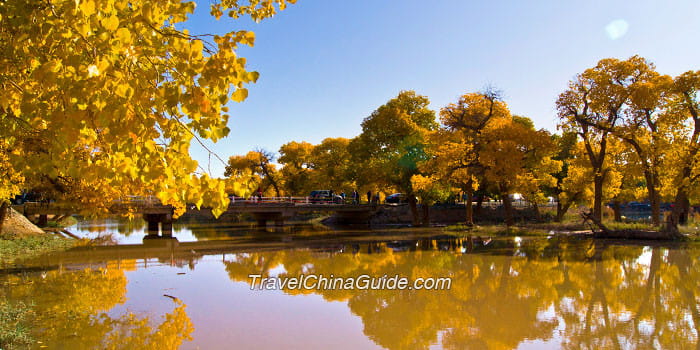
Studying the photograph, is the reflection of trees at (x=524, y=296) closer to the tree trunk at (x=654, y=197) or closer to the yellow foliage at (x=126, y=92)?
the yellow foliage at (x=126, y=92)

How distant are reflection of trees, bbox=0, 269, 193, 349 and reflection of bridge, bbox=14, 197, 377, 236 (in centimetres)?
1363

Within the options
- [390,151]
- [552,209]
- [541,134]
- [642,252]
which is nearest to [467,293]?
[642,252]

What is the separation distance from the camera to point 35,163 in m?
3.46

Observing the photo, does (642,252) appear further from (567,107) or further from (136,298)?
(136,298)

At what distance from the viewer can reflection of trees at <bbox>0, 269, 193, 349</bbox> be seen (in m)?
7.71

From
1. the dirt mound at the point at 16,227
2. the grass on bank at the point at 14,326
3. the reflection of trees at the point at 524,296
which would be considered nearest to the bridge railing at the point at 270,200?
the dirt mound at the point at 16,227

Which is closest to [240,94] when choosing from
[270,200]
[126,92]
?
[126,92]

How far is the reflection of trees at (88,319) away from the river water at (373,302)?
31 millimetres

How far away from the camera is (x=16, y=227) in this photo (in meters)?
26.1

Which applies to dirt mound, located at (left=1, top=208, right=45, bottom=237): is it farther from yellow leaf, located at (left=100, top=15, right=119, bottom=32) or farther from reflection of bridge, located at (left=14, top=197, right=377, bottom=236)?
yellow leaf, located at (left=100, top=15, right=119, bottom=32)

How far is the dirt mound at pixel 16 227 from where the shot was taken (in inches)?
983

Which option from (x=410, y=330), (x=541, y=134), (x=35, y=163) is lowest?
(x=410, y=330)

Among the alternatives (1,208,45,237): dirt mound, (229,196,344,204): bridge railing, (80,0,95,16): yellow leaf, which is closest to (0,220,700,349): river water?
(80,0,95,16): yellow leaf

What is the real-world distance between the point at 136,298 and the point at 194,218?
57.4m
